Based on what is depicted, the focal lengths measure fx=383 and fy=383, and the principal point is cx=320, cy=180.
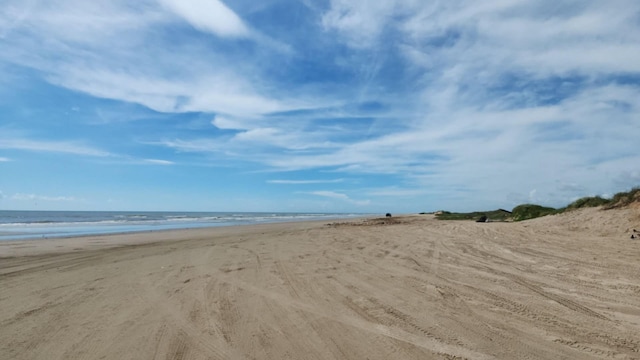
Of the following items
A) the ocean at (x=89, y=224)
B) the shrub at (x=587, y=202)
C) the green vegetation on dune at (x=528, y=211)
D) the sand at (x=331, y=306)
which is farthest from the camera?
the green vegetation on dune at (x=528, y=211)

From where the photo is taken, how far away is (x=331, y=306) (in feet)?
19.5

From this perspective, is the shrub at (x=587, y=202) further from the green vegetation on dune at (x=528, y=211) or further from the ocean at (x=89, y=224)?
the ocean at (x=89, y=224)

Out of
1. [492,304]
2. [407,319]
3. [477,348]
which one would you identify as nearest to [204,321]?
[407,319]

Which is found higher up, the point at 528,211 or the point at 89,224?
the point at 528,211

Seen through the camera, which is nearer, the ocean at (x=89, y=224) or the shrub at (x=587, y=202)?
the shrub at (x=587, y=202)

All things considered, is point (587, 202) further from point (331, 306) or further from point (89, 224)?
point (89, 224)

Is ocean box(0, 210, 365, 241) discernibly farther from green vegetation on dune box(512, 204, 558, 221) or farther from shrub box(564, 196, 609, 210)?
shrub box(564, 196, 609, 210)

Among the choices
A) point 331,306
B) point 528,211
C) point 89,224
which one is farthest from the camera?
point 89,224

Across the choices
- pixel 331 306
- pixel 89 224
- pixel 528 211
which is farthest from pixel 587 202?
pixel 89 224

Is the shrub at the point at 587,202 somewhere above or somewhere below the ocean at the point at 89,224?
above

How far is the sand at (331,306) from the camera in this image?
4.29m

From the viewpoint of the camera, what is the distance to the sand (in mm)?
4289

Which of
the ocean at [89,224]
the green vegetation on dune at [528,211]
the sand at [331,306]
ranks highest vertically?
the green vegetation on dune at [528,211]

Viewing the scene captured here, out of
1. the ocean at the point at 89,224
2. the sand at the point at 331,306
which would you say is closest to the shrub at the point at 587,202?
the sand at the point at 331,306
